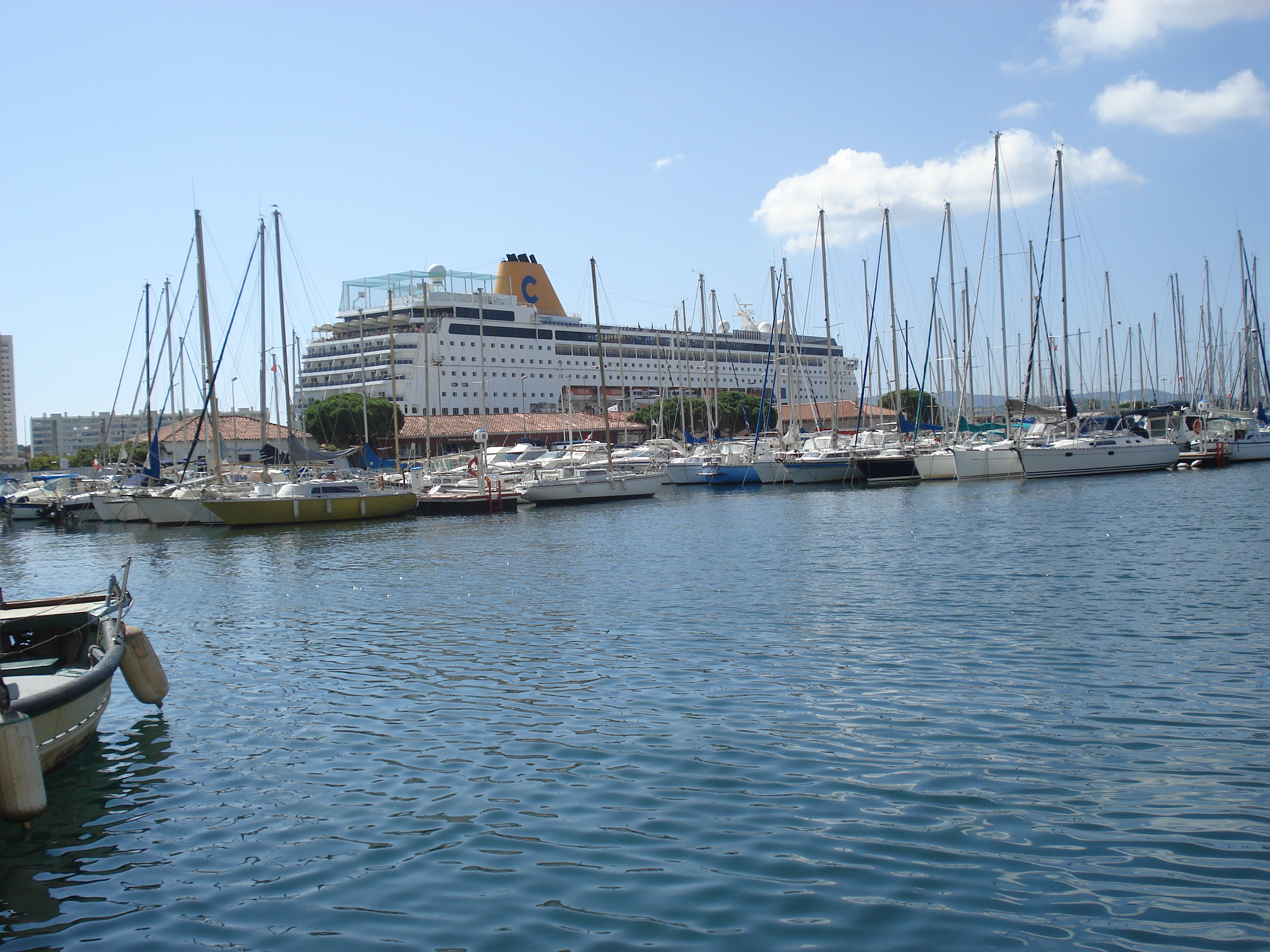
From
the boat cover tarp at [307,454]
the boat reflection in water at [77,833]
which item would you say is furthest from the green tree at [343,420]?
the boat reflection in water at [77,833]

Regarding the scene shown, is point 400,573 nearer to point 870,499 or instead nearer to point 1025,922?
point 1025,922

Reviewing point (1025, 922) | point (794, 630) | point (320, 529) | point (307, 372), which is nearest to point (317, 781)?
point (1025, 922)

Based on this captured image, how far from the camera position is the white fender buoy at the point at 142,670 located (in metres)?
9.42

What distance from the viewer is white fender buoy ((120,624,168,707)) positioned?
9.42 metres

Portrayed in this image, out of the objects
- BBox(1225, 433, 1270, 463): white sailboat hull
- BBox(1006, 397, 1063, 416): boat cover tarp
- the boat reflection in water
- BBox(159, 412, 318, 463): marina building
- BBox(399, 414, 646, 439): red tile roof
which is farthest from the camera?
BBox(399, 414, 646, 439): red tile roof

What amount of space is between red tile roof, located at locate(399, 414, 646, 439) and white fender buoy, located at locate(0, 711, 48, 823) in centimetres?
6525

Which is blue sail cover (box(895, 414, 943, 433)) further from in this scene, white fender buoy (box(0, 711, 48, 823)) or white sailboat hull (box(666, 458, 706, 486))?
white fender buoy (box(0, 711, 48, 823))

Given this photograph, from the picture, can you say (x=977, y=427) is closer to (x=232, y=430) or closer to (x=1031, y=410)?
(x=1031, y=410)

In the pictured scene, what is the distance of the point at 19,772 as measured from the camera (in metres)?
6.49

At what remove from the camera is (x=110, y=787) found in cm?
786

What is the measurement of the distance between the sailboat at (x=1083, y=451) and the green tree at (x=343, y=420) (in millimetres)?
44074

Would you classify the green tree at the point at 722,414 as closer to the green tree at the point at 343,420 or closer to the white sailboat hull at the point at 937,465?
the green tree at the point at 343,420

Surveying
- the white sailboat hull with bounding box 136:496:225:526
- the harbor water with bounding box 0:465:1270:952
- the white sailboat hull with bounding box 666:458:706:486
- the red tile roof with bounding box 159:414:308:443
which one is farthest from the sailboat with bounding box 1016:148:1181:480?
the red tile roof with bounding box 159:414:308:443

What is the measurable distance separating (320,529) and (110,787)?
25918 millimetres
